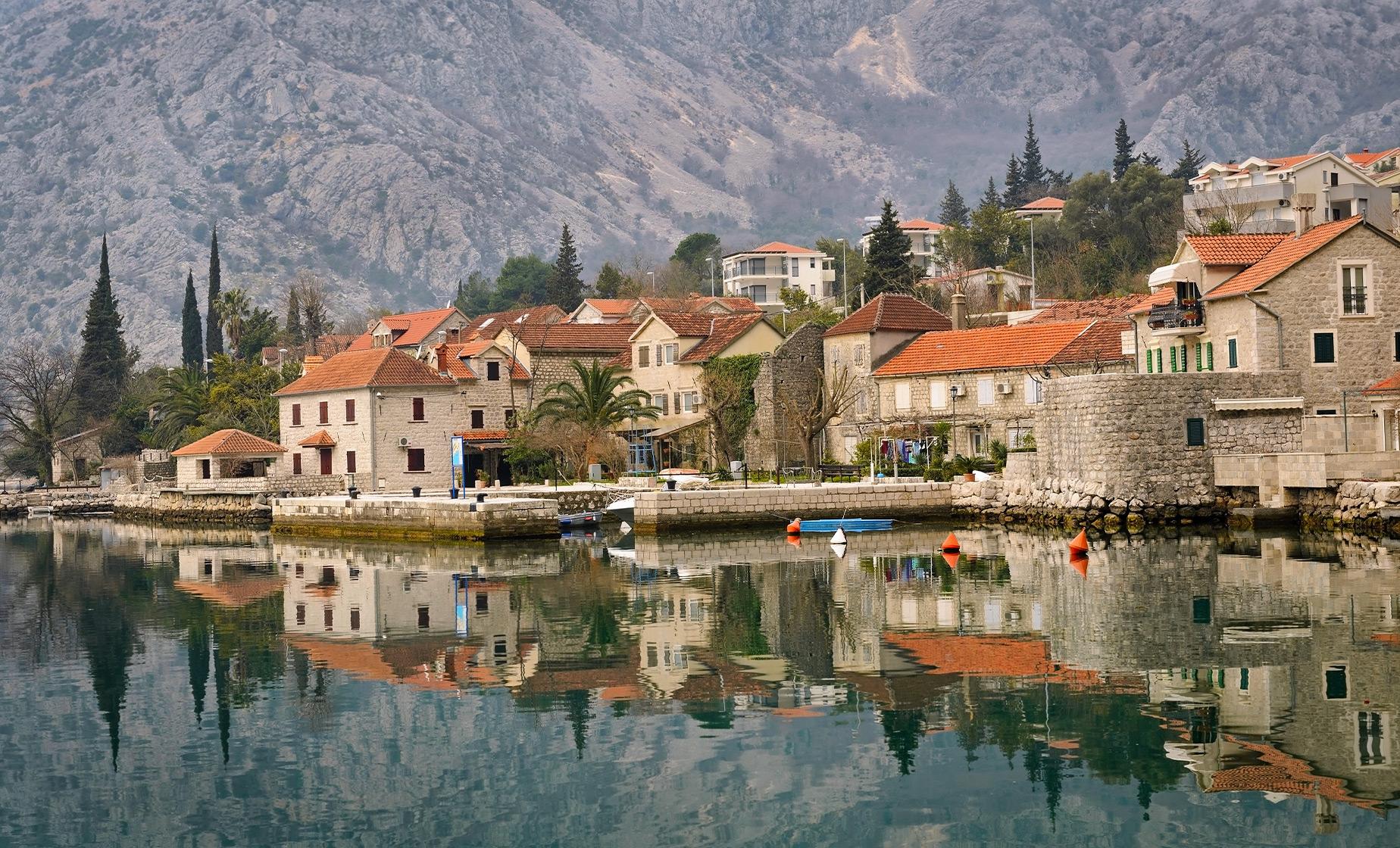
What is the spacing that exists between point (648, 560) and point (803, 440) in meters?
20.2

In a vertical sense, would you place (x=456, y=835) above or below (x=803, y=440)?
below

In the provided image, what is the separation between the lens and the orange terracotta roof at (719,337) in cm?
6775

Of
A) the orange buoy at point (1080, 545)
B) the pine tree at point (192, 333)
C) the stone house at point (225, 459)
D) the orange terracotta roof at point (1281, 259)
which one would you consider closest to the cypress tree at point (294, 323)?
the pine tree at point (192, 333)

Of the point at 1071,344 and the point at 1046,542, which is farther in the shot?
the point at 1071,344

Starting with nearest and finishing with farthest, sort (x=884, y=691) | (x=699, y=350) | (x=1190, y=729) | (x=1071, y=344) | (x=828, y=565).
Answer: (x=1190, y=729)
(x=884, y=691)
(x=828, y=565)
(x=1071, y=344)
(x=699, y=350)

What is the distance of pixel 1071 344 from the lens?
2174 inches

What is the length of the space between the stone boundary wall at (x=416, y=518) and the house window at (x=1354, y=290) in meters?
23.4

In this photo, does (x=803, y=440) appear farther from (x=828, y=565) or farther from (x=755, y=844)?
(x=755, y=844)

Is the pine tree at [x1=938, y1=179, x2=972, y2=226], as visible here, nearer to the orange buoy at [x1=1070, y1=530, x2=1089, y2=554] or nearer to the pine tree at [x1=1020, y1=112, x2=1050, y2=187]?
the pine tree at [x1=1020, y1=112, x2=1050, y2=187]

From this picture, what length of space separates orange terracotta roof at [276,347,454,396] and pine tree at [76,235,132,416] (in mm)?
39276

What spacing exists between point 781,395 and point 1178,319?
20073 millimetres

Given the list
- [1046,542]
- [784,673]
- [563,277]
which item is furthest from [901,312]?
[563,277]

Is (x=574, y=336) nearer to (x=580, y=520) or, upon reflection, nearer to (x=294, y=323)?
(x=580, y=520)

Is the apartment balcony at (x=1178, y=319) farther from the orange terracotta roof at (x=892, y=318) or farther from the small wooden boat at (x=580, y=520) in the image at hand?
the small wooden boat at (x=580, y=520)
